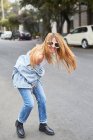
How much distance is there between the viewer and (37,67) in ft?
17.6

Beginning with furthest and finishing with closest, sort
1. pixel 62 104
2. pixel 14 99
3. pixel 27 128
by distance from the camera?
pixel 14 99 < pixel 62 104 < pixel 27 128

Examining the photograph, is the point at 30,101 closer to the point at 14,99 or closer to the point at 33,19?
the point at 14,99

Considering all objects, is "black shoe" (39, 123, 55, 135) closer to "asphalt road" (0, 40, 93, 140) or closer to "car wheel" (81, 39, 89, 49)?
"asphalt road" (0, 40, 93, 140)

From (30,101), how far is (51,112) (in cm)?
172

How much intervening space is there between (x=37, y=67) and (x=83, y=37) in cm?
2065

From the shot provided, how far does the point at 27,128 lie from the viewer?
6051 millimetres

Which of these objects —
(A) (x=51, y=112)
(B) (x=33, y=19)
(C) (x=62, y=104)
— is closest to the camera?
(A) (x=51, y=112)

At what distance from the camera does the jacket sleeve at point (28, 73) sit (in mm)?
5418

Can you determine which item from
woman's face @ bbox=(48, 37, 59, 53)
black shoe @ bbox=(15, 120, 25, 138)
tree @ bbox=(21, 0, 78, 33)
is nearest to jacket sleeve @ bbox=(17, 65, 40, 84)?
woman's face @ bbox=(48, 37, 59, 53)

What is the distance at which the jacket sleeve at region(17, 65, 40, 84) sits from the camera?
5418 millimetres

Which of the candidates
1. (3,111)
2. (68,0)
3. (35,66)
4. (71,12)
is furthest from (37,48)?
(71,12)

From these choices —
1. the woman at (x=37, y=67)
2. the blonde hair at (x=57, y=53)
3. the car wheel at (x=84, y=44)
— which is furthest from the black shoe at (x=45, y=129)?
the car wheel at (x=84, y=44)

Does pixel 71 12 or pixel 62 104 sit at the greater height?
pixel 71 12

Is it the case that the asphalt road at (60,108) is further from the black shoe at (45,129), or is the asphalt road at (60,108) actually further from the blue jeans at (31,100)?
the blue jeans at (31,100)
